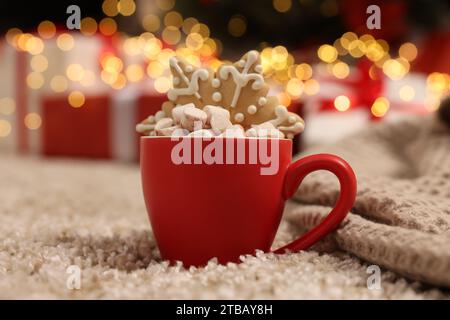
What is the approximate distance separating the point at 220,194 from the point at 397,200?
A: 0.61 feet

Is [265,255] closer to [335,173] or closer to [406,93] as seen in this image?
[335,173]

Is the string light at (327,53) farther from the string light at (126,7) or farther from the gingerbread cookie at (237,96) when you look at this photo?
the gingerbread cookie at (237,96)

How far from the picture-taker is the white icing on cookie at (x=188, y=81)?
0.53 meters

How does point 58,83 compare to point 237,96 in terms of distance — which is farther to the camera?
point 58,83

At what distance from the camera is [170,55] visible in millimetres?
2021

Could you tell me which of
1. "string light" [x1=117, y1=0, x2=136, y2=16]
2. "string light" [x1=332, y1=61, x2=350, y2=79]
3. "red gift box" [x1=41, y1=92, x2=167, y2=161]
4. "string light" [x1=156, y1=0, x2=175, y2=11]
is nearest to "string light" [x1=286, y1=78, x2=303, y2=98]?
"string light" [x1=332, y1=61, x2=350, y2=79]

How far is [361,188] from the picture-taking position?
0.60 meters

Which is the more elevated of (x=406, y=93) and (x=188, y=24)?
(x=188, y=24)

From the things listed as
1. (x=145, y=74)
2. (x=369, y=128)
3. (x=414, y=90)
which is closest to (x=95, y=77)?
(x=145, y=74)

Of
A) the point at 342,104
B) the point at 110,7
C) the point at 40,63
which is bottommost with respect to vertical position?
the point at 342,104

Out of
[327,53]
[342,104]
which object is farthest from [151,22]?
[342,104]

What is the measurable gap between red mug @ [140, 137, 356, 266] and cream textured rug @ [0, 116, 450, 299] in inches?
1.0
